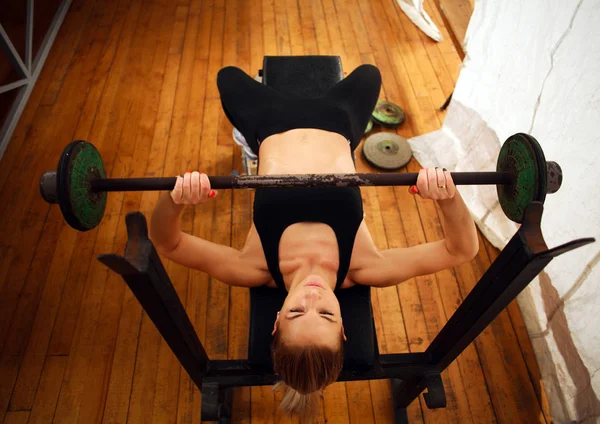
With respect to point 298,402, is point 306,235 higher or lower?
higher

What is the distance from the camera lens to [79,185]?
58.3 inches

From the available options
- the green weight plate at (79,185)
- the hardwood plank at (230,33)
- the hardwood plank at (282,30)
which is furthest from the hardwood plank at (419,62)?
the green weight plate at (79,185)

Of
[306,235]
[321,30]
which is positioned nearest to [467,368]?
[306,235]

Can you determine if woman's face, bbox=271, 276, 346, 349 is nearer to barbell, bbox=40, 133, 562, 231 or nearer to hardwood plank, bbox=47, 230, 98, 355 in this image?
barbell, bbox=40, 133, 562, 231

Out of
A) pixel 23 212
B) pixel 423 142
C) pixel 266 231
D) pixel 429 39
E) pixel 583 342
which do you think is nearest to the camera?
pixel 266 231

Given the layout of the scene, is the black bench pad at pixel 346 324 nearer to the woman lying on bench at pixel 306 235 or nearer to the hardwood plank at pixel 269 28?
the woman lying on bench at pixel 306 235

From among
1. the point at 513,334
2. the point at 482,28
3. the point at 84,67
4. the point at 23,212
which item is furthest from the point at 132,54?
the point at 513,334

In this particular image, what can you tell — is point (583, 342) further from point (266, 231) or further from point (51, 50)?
point (51, 50)

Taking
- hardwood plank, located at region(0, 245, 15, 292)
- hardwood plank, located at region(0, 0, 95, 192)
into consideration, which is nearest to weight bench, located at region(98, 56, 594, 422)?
hardwood plank, located at region(0, 245, 15, 292)

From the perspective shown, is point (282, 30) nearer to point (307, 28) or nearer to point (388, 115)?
point (307, 28)

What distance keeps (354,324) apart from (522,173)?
83 cm

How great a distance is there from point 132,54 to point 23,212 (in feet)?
5.49

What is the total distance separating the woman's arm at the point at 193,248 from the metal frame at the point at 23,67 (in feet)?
6.84

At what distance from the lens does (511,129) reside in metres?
2.32
